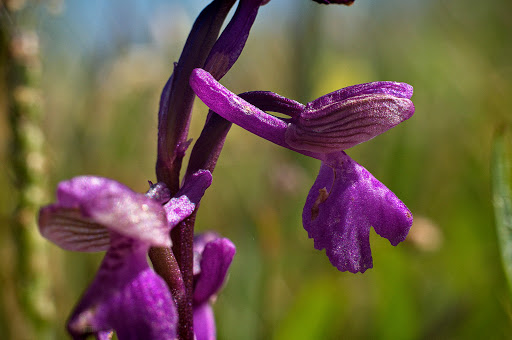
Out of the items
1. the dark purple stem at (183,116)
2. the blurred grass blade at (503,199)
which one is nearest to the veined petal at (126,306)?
the dark purple stem at (183,116)

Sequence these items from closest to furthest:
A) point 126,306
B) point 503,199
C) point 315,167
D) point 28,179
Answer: point 126,306 < point 503,199 < point 28,179 < point 315,167

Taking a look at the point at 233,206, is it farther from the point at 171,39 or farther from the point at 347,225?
the point at 347,225

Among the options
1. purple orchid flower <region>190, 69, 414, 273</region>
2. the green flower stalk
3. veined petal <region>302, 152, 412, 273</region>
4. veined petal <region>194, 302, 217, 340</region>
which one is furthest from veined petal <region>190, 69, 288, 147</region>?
the green flower stalk

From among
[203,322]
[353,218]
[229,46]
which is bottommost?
[203,322]

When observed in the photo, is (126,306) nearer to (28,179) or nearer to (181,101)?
(181,101)

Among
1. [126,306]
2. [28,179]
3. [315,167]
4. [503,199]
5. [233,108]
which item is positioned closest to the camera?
[126,306]

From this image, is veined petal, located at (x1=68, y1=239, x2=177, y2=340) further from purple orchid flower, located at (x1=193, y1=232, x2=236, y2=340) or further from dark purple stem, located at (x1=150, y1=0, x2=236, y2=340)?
purple orchid flower, located at (x1=193, y1=232, x2=236, y2=340)


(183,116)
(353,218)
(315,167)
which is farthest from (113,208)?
(315,167)
